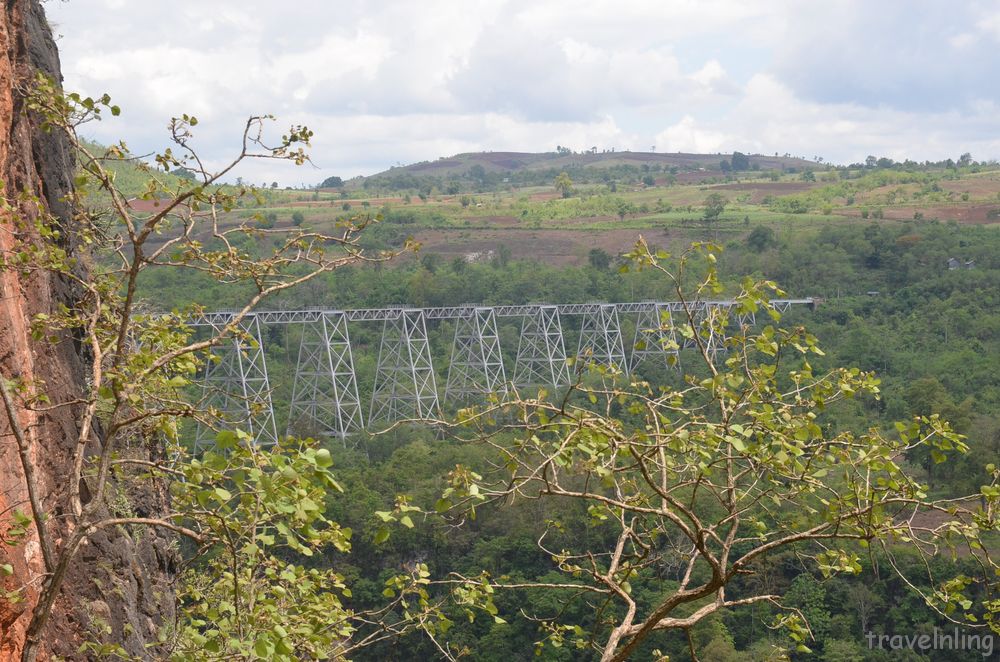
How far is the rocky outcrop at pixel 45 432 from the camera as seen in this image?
494cm

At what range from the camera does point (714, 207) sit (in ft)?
160

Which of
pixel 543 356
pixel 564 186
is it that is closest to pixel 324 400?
pixel 543 356

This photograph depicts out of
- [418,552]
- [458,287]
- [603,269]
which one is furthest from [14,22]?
[603,269]

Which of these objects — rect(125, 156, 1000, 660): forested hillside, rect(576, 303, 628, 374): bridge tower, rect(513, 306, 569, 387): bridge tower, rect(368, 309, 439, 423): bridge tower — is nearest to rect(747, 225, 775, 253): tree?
rect(125, 156, 1000, 660): forested hillside

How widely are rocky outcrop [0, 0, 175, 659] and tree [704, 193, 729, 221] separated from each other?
40.3m

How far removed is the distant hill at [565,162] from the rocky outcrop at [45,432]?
254ft

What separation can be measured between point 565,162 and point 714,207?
2027 inches

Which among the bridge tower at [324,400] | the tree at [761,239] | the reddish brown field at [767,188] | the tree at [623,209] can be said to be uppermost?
the reddish brown field at [767,188]

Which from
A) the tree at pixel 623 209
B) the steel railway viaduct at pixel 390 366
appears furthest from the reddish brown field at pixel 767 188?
the steel railway viaduct at pixel 390 366

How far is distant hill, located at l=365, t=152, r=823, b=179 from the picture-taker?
8894 cm

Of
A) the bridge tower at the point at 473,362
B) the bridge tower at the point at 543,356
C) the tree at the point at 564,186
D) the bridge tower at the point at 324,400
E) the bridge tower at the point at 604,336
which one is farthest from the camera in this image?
the tree at the point at 564,186

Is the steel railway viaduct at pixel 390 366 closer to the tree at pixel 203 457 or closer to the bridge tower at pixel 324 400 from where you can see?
the bridge tower at pixel 324 400

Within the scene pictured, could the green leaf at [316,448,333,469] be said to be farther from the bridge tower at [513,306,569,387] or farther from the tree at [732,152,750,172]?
the tree at [732,152,750,172]

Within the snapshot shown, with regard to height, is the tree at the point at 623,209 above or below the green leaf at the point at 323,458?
below
